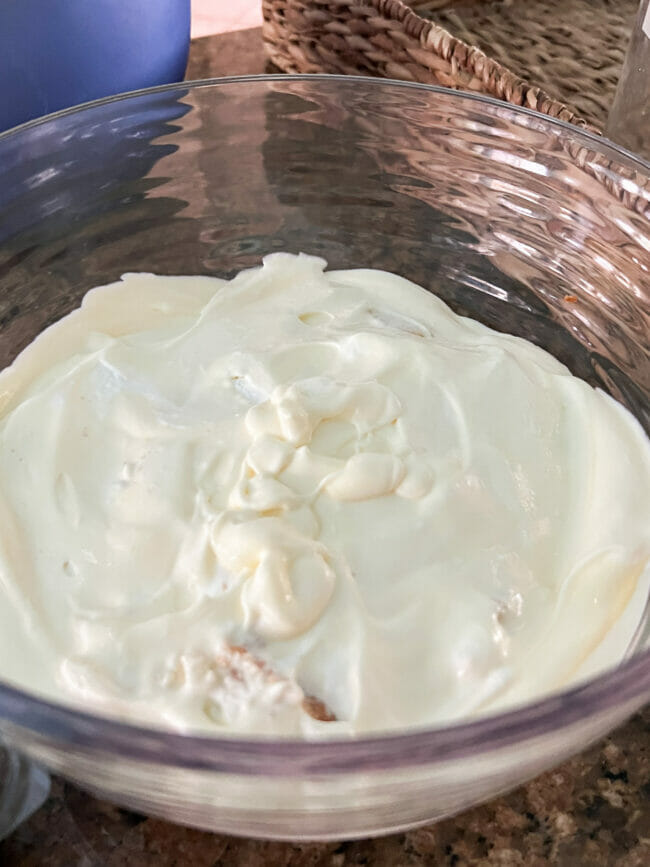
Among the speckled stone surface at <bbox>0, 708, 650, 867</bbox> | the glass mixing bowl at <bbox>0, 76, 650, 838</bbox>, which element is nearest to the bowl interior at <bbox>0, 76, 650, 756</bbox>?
the glass mixing bowl at <bbox>0, 76, 650, 838</bbox>

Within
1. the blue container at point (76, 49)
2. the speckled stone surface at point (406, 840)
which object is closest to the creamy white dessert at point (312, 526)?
the speckled stone surface at point (406, 840)

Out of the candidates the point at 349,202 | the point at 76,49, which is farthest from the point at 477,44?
the point at 76,49

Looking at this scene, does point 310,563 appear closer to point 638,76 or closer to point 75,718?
point 75,718

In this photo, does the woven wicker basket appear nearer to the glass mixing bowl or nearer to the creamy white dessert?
the glass mixing bowl

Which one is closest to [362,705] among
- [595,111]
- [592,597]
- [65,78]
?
[592,597]

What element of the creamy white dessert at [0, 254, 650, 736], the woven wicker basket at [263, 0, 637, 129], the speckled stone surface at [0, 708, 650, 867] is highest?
the woven wicker basket at [263, 0, 637, 129]

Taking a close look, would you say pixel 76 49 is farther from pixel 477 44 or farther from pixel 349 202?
pixel 477 44

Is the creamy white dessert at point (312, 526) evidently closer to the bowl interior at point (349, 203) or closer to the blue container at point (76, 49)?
the bowl interior at point (349, 203)
